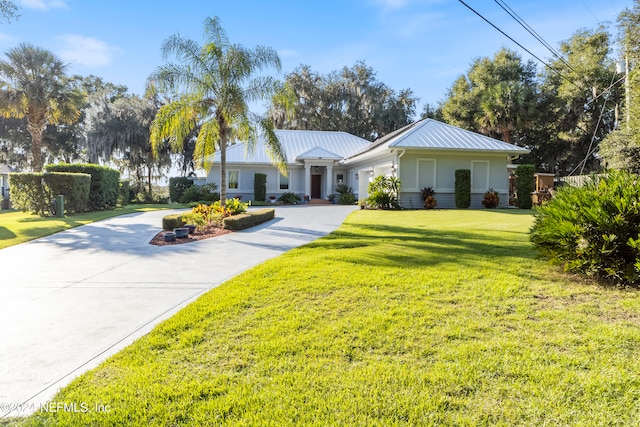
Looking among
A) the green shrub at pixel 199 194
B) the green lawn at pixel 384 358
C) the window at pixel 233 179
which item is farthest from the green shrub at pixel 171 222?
the window at pixel 233 179

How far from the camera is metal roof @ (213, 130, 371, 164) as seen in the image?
24.2m

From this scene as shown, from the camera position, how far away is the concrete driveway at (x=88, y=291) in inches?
112

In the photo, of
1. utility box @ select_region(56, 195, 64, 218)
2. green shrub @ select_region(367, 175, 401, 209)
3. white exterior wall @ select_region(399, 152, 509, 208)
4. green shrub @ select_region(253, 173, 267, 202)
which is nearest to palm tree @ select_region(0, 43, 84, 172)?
utility box @ select_region(56, 195, 64, 218)

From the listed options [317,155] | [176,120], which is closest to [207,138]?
[176,120]

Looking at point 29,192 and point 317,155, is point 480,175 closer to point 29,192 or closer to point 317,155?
point 317,155

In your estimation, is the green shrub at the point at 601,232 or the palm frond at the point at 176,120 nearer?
the green shrub at the point at 601,232

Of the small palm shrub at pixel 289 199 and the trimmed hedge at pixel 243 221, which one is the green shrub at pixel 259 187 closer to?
the small palm shrub at pixel 289 199

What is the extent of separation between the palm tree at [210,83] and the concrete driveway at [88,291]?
4.40 metres

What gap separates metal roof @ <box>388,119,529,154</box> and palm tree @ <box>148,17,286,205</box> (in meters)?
7.10

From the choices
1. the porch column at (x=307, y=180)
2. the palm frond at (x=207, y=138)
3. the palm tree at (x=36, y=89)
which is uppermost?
the palm tree at (x=36, y=89)

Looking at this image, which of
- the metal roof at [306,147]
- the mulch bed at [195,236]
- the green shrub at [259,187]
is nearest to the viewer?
the mulch bed at [195,236]

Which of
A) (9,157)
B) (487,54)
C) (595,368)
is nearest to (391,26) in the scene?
(595,368)

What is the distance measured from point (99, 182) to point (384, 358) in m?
19.7

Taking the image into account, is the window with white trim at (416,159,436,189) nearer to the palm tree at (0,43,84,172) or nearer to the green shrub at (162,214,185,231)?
the green shrub at (162,214,185,231)
